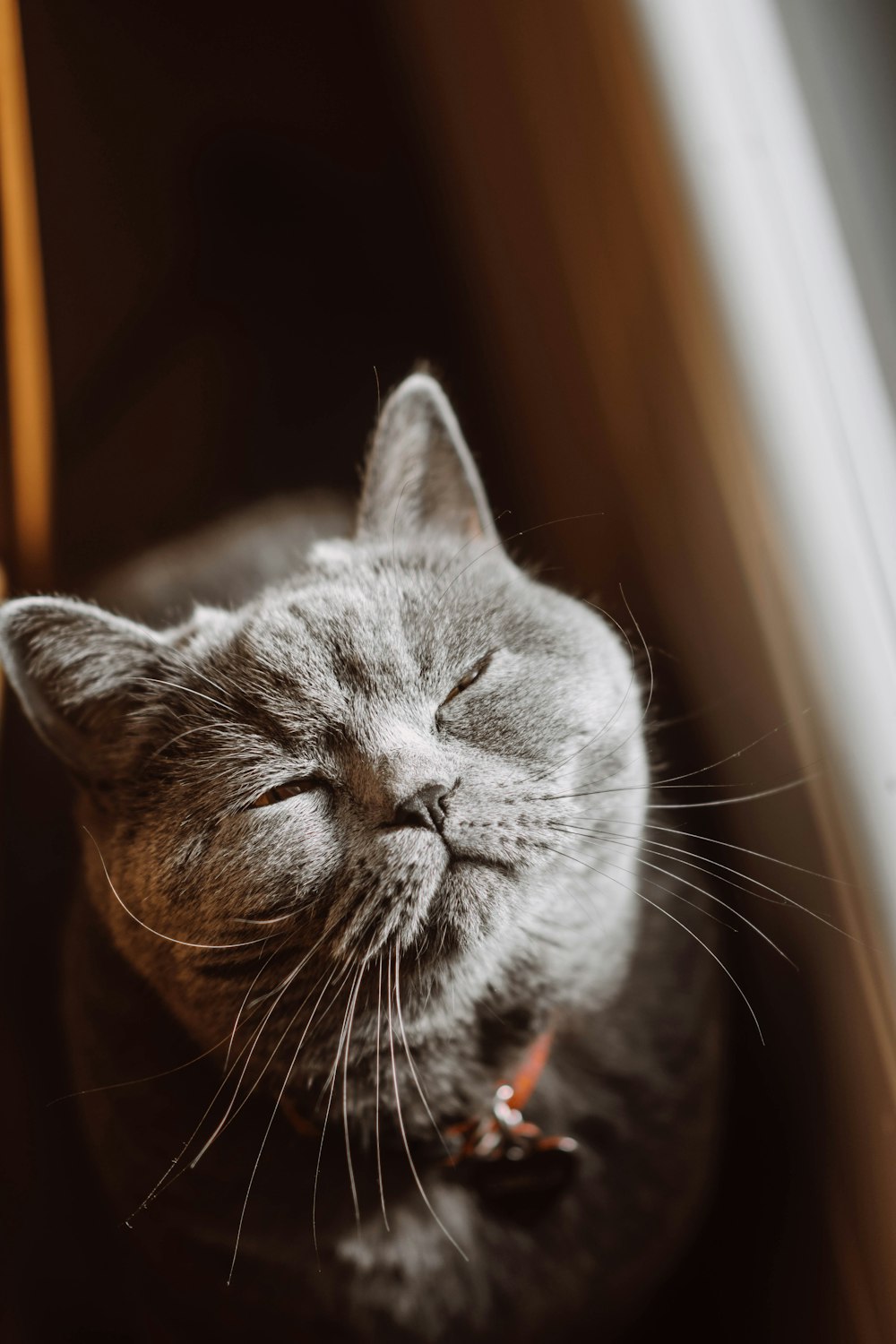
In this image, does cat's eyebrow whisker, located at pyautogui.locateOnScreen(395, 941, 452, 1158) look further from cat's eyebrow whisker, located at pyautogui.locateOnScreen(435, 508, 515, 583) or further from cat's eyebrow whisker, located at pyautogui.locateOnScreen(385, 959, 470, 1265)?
cat's eyebrow whisker, located at pyautogui.locateOnScreen(435, 508, 515, 583)

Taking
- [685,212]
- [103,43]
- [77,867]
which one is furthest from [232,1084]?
[103,43]

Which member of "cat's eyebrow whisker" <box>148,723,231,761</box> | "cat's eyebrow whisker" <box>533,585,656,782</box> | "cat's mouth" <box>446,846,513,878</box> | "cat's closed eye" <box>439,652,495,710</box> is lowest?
"cat's mouth" <box>446,846,513,878</box>

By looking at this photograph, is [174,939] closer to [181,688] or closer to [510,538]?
[181,688]

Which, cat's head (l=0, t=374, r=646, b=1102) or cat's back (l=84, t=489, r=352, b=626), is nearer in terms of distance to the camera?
cat's head (l=0, t=374, r=646, b=1102)

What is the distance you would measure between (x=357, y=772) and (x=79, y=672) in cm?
21

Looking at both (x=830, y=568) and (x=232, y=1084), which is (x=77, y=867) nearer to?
(x=232, y=1084)

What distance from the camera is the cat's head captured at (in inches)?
21.4

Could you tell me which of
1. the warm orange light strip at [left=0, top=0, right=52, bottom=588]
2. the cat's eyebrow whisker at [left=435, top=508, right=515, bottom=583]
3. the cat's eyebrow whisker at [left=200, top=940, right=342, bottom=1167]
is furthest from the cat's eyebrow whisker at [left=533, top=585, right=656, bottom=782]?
the warm orange light strip at [left=0, top=0, right=52, bottom=588]

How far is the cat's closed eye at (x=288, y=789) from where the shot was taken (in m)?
0.57

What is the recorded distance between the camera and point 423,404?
64cm

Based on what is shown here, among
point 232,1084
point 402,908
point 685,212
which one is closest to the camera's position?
point 402,908

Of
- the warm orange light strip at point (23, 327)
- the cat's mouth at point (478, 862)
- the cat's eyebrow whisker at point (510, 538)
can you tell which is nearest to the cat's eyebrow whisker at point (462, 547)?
the cat's eyebrow whisker at point (510, 538)

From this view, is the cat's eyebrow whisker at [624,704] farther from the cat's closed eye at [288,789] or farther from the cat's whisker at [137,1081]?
the cat's whisker at [137,1081]

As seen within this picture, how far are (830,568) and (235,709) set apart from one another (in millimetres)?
482
